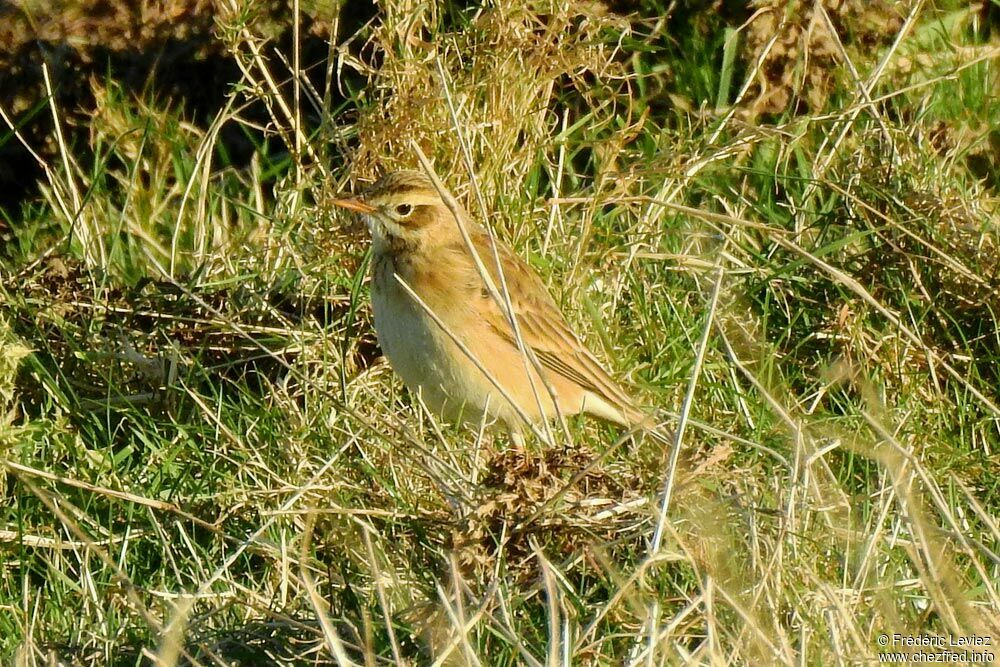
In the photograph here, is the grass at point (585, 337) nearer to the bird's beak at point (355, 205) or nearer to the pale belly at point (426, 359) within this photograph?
the pale belly at point (426, 359)

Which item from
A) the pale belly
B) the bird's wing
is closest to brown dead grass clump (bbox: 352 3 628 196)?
the bird's wing

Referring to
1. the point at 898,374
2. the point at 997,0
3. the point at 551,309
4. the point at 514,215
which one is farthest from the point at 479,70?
the point at 997,0

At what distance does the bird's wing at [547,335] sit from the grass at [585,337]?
237 millimetres

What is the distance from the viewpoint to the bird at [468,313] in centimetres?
654

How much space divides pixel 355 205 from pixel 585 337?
120 cm

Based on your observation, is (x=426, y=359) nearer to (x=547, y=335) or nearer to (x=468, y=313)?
(x=468, y=313)

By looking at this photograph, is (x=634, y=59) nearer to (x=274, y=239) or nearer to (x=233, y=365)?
(x=274, y=239)

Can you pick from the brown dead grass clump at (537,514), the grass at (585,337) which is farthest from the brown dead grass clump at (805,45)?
the brown dead grass clump at (537,514)

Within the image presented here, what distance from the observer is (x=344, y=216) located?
292 inches

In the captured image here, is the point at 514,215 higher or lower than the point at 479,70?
lower

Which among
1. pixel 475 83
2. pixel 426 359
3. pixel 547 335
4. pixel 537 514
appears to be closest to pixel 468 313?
pixel 547 335

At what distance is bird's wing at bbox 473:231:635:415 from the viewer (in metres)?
6.72

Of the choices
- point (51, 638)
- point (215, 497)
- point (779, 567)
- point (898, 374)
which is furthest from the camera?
point (898, 374)

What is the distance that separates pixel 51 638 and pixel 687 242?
3610 millimetres
